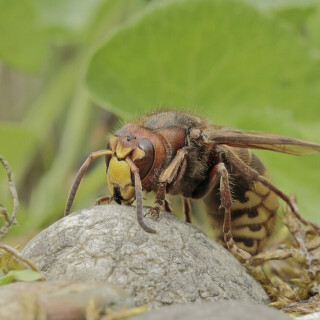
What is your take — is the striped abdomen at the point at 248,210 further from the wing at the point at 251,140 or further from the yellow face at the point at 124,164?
the yellow face at the point at 124,164

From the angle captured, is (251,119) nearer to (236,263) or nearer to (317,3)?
(317,3)

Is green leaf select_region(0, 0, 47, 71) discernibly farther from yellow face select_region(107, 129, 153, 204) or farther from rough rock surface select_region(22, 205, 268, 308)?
rough rock surface select_region(22, 205, 268, 308)

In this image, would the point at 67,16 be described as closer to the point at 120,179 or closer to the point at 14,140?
the point at 14,140

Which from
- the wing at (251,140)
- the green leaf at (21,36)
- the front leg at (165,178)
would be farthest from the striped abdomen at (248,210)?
the green leaf at (21,36)

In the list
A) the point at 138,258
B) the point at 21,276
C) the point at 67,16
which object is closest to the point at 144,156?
the point at 138,258

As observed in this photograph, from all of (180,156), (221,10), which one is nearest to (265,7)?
(221,10)
